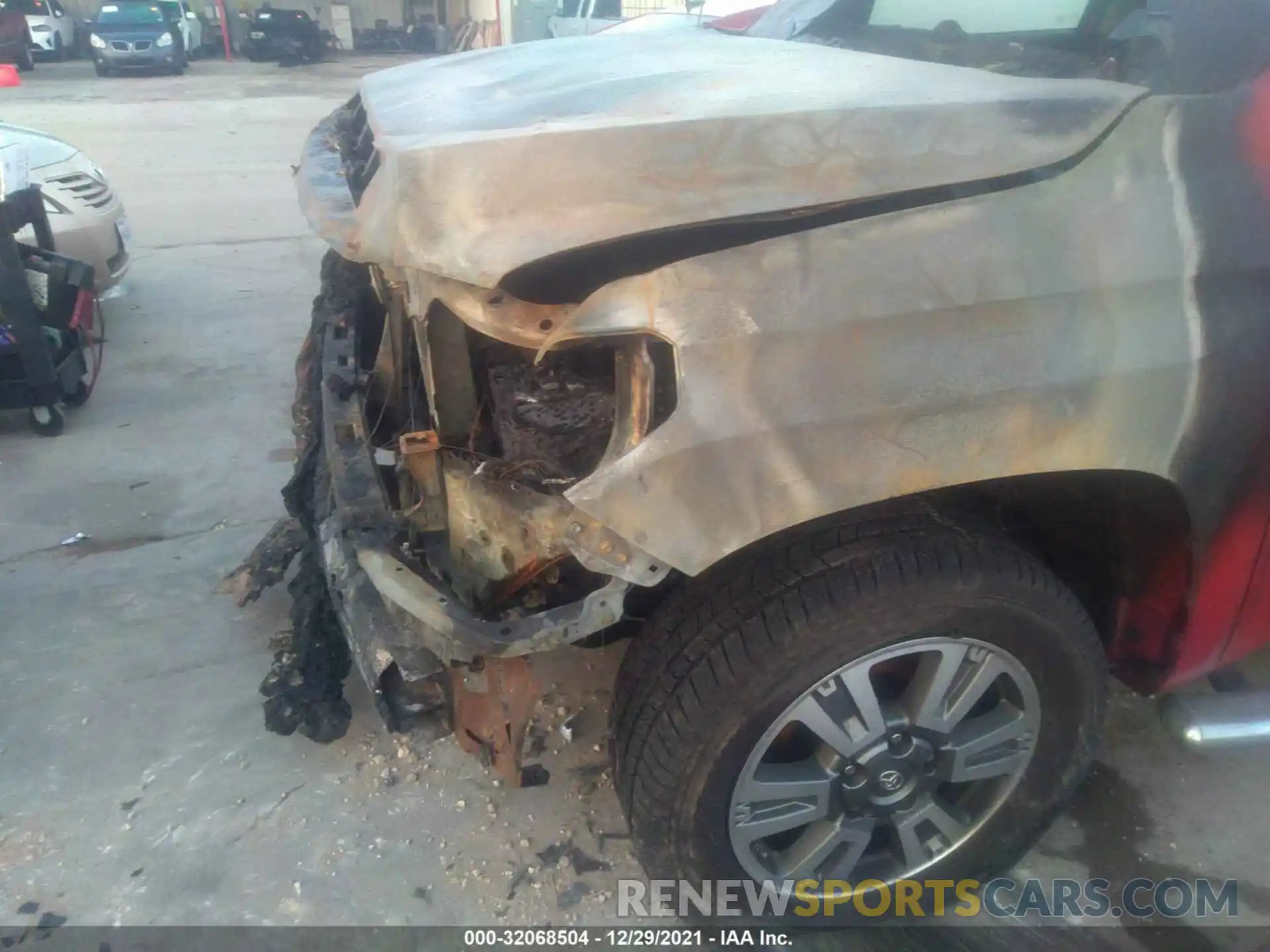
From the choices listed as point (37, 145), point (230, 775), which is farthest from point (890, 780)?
point (37, 145)

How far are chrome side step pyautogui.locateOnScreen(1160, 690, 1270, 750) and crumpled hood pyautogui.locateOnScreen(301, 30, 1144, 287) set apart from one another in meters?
1.20

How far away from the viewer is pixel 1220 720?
6.39ft

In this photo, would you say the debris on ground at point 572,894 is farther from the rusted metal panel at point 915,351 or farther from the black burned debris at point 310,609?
the rusted metal panel at point 915,351

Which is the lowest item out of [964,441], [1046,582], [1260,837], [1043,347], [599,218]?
[1260,837]

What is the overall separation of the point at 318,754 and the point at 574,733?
2.19 feet

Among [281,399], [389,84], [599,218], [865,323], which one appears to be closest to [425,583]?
[599,218]

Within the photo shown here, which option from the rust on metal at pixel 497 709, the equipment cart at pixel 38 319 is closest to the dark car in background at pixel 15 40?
the equipment cart at pixel 38 319

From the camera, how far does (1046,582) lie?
1756mm

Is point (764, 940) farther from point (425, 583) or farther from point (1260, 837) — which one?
point (1260, 837)

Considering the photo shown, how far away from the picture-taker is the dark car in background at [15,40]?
671 inches

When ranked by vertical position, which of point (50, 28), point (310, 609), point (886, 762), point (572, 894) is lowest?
point (572, 894)

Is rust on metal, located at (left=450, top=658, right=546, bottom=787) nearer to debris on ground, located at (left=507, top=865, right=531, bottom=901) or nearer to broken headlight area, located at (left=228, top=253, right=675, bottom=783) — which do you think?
broken headlight area, located at (left=228, top=253, right=675, bottom=783)

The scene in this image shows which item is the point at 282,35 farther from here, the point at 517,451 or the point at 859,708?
the point at 859,708

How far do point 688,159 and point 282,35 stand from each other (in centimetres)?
2198
